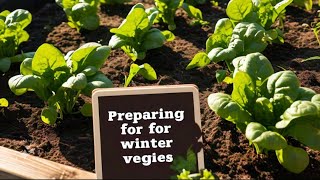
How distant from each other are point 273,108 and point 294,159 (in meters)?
0.24

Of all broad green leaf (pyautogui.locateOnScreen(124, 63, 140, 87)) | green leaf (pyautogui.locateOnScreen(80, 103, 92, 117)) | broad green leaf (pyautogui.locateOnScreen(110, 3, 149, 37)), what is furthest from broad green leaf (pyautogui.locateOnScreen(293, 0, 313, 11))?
green leaf (pyautogui.locateOnScreen(80, 103, 92, 117))

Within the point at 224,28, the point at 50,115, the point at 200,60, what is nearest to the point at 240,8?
the point at 224,28

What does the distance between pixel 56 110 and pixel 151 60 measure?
2.47ft

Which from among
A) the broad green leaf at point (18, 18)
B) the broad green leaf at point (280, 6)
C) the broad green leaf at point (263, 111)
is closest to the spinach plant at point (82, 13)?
the broad green leaf at point (18, 18)

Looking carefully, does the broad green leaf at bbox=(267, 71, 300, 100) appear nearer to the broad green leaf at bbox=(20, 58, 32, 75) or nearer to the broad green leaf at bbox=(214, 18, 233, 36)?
the broad green leaf at bbox=(214, 18, 233, 36)

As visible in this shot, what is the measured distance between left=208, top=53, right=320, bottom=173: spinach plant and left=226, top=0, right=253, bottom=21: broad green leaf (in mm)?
684

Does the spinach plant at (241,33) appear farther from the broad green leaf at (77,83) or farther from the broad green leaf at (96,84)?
the broad green leaf at (77,83)

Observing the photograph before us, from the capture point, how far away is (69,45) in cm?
Result: 353

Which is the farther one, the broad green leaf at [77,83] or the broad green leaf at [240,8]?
the broad green leaf at [240,8]

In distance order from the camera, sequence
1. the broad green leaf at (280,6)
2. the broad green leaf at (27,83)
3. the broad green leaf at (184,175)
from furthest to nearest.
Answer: the broad green leaf at (280,6) < the broad green leaf at (27,83) < the broad green leaf at (184,175)

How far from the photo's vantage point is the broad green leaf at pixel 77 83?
2.53 metres

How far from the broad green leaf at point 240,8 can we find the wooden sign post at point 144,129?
0.99m

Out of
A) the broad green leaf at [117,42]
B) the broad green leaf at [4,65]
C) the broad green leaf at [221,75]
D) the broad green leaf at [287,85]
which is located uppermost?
the broad green leaf at [287,85]

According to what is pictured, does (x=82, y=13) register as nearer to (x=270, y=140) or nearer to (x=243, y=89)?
(x=243, y=89)
